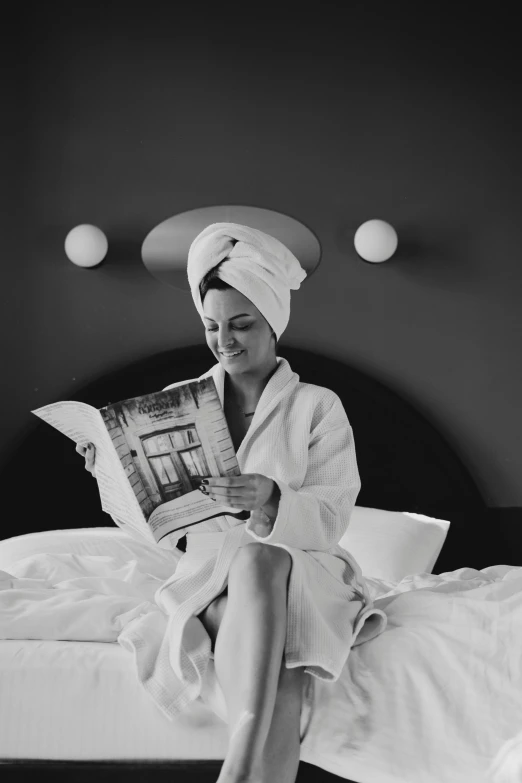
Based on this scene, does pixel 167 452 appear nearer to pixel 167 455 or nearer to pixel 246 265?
pixel 167 455

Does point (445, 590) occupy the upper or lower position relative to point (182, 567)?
lower

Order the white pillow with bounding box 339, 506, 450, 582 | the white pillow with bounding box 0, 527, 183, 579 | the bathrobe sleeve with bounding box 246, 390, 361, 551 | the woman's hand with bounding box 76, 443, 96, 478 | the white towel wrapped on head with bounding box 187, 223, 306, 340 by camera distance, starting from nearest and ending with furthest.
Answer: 1. the bathrobe sleeve with bounding box 246, 390, 361, 551
2. the woman's hand with bounding box 76, 443, 96, 478
3. the white towel wrapped on head with bounding box 187, 223, 306, 340
4. the white pillow with bounding box 0, 527, 183, 579
5. the white pillow with bounding box 339, 506, 450, 582

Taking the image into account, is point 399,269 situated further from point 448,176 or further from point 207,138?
point 207,138

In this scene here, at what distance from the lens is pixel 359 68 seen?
3.24 metres

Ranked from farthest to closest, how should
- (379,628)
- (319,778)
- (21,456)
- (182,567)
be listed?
1. (21,456)
2. (182,567)
3. (379,628)
4. (319,778)

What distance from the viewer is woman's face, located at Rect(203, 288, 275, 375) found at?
193 cm

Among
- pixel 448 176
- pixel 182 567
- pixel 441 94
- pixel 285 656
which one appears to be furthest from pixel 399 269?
pixel 285 656

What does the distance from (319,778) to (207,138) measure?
8.02ft

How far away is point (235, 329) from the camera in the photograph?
1.93 metres

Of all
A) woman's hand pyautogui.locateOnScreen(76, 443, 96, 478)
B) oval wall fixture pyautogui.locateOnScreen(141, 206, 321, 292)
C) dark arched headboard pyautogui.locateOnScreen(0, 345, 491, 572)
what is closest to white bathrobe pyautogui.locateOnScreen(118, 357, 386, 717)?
woman's hand pyautogui.locateOnScreen(76, 443, 96, 478)

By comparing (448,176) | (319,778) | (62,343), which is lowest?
(319,778)

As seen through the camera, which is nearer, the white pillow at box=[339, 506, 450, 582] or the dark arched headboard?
the white pillow at box=[339, 506, 450, 582]

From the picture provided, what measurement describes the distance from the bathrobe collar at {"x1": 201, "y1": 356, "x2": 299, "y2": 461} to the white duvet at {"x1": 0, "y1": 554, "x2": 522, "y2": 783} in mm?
439

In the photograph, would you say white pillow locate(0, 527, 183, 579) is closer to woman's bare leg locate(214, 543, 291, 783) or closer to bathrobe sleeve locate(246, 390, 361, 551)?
bathrobe sleeve locate(246, 390, 361, 551)
